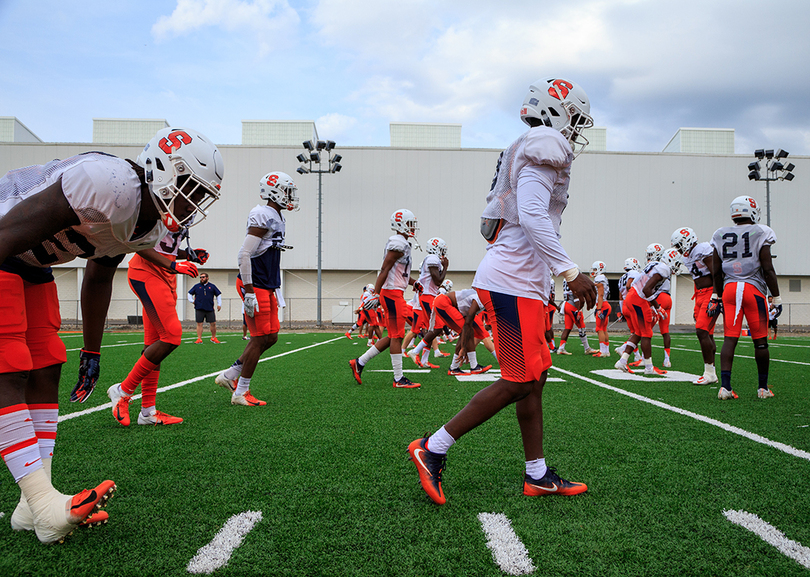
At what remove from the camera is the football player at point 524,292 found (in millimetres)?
2467

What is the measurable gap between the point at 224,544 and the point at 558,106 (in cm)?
271

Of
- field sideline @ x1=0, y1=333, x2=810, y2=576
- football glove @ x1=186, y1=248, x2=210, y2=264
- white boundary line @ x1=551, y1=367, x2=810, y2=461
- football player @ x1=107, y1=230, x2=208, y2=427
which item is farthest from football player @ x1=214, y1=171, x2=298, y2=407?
white boundary line @ x1=551, y1=367, x2=810, y2=461

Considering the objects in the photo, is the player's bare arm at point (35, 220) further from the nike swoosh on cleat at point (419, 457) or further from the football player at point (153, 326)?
the football player at point (153, 326)

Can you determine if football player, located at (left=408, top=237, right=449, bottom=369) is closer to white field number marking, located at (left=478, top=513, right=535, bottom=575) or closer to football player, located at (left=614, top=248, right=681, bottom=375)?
football player, located at (left=614, top=248, right=681, bottom=375)

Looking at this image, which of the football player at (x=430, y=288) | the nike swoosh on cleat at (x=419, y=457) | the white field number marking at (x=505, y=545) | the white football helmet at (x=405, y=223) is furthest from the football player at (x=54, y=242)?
the football player at (x=430, y=288)

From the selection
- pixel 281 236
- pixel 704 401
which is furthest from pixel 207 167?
pixel 704 401

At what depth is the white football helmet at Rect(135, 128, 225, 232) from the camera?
201 centimetres

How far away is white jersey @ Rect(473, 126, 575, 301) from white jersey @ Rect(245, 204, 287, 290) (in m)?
2.98

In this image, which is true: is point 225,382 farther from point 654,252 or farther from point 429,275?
point 654,252

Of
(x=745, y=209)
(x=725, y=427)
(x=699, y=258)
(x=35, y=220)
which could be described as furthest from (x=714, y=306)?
(x=35, y=220)

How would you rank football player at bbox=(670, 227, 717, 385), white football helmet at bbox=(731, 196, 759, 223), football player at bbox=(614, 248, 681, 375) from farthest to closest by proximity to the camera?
football player at bbox=(614, 248, 681, 375) → football player at bbox=(670, 227, 717, 385) → white football helmet at bbox=(731, 196, 759, 223)

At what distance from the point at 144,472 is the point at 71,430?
1346mm

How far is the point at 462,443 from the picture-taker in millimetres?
3473

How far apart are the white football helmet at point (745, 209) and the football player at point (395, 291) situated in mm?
3807
